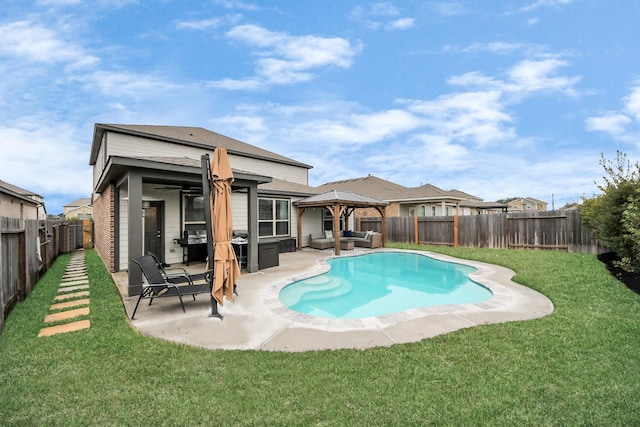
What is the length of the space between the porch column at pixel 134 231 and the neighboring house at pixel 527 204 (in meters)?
63.3

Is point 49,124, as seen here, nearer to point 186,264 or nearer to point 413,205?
point 186,264

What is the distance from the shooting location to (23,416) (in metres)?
2.49

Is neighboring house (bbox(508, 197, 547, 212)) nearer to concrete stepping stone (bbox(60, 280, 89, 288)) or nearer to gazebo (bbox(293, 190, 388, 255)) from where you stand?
gazebo (bbox(293, 190, 388, 255))

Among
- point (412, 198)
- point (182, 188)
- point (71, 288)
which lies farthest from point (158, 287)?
point (412, 198)

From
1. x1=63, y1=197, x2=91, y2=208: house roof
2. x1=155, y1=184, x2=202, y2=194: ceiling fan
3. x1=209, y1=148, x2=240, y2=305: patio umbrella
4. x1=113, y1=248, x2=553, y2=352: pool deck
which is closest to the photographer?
x1=113, y1=248, x2=553, y2=352: pool deck

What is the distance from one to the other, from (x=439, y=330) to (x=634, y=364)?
202 centimetres

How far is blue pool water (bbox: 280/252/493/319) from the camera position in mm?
6411

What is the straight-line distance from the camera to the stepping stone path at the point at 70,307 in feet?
15.3

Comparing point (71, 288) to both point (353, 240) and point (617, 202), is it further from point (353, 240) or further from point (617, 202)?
point (617, 202)

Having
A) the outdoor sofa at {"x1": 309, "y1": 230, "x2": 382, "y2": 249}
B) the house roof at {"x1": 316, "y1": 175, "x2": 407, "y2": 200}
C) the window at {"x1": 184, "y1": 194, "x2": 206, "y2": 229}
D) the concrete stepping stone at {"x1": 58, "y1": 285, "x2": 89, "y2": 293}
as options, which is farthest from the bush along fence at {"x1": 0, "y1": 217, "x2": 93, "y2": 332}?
the house roof at {"x1": 316, "y1": 175, "x2": 407, "y2": 200}

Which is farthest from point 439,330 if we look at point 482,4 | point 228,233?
point 482,4

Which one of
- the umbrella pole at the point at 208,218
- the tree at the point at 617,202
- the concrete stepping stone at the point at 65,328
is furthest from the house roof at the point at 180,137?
the tree at the point at 617,202

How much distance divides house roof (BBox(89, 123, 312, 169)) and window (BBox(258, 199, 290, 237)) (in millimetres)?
4070

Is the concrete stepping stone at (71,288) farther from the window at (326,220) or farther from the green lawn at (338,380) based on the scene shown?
the window at (326,220)
